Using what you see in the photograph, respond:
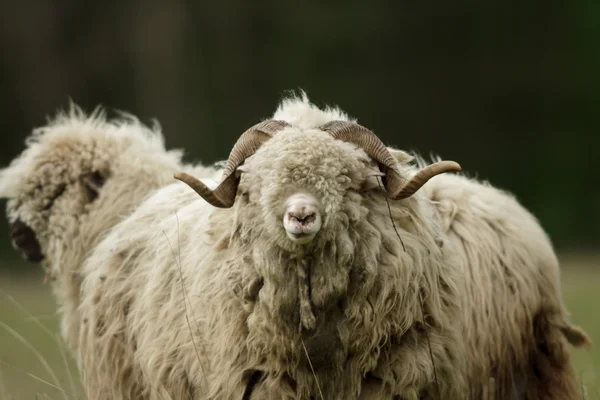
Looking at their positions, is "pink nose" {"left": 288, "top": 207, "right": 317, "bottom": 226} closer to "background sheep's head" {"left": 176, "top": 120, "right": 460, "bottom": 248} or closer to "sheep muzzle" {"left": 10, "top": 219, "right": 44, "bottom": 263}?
"background sheep's head" {"left": 176, "top": 120, "right": 460, "bottom": 248}

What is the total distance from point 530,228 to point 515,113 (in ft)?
62.7

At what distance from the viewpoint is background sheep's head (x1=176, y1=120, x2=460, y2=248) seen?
3947 mm

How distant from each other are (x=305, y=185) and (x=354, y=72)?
2092 cm

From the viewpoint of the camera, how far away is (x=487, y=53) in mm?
25531

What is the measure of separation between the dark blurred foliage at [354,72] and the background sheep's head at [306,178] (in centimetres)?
1735

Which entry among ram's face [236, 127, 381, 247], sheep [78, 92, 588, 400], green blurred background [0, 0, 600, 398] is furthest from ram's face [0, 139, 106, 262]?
green blurred background [0, 0, 600, 398]

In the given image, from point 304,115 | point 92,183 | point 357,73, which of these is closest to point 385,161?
point 304,115

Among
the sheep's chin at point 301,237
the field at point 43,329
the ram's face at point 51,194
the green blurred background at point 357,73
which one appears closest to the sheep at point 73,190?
the ram's face at point 51,194

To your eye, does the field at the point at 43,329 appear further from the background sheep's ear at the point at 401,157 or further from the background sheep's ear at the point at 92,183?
the background sheep's ear at the point at 401,157

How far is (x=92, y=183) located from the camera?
6.04 m

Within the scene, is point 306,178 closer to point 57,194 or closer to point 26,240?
point 57,194

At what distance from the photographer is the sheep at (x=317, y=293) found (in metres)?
4.02

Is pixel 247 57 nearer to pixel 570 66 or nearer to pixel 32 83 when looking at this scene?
pixel 32 83

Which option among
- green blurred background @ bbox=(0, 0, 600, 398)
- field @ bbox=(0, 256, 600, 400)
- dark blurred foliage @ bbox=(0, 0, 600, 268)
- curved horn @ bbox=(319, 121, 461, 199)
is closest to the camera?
curved horn @ bbox=(319, 121, 461, 199)
